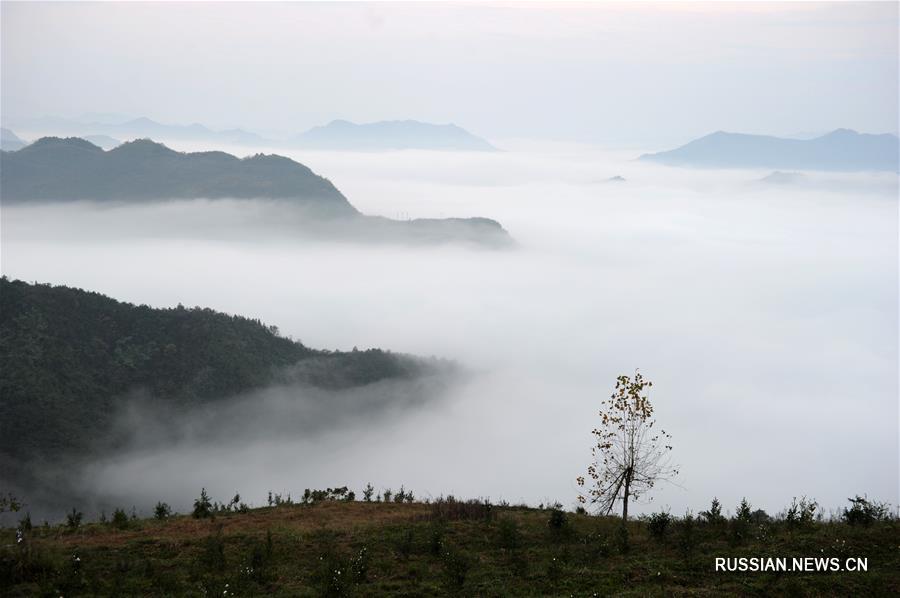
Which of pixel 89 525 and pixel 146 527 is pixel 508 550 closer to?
pixel 146 527

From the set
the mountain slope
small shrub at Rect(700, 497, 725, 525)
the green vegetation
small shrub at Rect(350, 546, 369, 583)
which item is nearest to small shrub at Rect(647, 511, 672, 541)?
the green vegetation

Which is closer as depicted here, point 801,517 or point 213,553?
point 213,553

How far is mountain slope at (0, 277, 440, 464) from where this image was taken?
222ft

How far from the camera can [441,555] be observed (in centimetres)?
1788

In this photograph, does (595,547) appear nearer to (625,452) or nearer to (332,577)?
(625,452)

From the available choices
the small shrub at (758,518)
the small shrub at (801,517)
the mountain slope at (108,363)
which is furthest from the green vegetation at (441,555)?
the mountain slope at (108,363)

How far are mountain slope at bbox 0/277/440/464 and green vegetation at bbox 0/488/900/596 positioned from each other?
53762 mm

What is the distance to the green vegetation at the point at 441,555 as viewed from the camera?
15.2m

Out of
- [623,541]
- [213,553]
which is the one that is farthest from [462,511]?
[213,553]

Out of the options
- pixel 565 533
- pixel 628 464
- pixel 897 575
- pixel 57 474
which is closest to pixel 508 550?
pixel 565 533

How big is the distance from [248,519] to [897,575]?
18892mm

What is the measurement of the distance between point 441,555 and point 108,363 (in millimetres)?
73721

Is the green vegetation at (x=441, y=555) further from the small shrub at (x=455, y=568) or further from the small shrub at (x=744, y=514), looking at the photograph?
the small shrub at (x=744, y=514)

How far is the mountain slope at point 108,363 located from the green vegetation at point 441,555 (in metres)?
53.8
